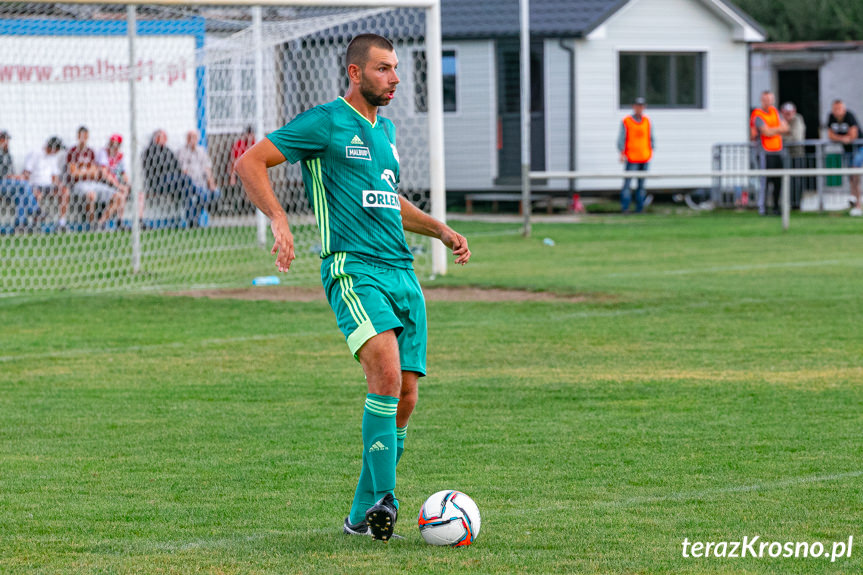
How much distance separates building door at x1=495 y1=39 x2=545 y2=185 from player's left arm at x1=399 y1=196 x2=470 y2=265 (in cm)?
2448

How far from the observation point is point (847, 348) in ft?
35.0

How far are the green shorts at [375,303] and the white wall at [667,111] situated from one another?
25.0 metres

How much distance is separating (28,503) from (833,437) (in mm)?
4205

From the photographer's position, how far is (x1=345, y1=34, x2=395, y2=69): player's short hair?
564 centimetres

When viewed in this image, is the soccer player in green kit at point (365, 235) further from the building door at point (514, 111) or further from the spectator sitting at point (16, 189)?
the building door at point (514, 111)

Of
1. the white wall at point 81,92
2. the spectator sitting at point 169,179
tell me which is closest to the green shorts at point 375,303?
the white wall at point 81,92

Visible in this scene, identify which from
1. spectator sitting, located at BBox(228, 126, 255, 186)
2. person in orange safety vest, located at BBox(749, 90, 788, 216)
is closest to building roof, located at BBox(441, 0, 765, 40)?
person in orange safety vest, located at BBox(749, 90, 788, 216)

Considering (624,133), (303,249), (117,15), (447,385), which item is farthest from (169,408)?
(624,133)

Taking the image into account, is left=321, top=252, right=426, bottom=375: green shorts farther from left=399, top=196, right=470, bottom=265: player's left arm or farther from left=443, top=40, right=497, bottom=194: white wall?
left=443, top=40, right=497, bottom=194: white wall

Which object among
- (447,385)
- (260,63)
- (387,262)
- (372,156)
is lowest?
(447,385)

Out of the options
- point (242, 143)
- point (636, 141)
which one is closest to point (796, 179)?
point (636, 141)

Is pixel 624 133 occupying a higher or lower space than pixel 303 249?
higher

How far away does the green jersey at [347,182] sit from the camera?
5.61 m

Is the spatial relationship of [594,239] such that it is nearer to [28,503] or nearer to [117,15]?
[117,15]
